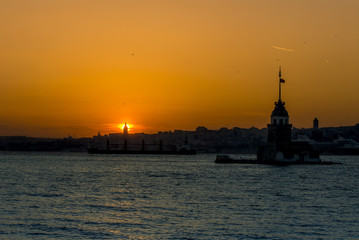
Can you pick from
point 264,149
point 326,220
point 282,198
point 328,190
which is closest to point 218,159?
point 264,149

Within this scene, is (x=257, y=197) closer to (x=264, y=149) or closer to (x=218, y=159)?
(x=264, y=149)

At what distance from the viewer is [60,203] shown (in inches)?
1973

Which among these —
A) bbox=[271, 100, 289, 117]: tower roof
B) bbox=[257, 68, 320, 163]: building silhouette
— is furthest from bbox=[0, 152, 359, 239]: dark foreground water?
bbox=[271, 100, 289, 117]: tower roof

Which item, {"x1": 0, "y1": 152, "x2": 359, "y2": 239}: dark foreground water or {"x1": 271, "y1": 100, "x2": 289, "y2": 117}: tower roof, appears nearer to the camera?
{"x1": 0, "y1": 152, "x2": 359, "y2": 239}: dark foreground water

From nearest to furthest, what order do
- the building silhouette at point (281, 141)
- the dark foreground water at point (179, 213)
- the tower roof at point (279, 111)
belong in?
the dark foreground water at point (179, 213), the building silhouette at point (281, 141), the tower roof at point (279, 111)

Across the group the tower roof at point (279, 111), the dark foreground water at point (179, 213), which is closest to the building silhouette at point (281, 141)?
the tower roof at point (279, 111)

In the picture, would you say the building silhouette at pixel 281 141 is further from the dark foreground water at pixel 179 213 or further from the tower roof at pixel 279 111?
the dark foreground water at pixel 179 213

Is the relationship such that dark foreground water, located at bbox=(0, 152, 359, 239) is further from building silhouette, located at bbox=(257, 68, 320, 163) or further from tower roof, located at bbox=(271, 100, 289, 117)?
tower roof, located at bbox=(271, 100, 289, 117)

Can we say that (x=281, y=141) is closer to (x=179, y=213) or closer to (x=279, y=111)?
(x=279, y=111)

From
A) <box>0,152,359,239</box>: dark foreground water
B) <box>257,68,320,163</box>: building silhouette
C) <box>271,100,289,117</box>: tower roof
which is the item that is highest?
<box>271,100,289,117</box>: tower roof

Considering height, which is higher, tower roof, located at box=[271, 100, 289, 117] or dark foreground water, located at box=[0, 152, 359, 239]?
tower roof, located at box=[271, 100, 289, 117]

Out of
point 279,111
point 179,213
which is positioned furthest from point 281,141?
point 179,213

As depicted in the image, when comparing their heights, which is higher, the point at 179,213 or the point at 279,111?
the point at 279,111

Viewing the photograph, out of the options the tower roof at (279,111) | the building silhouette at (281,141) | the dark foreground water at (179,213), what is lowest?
the dark foreground water at (179,213)
